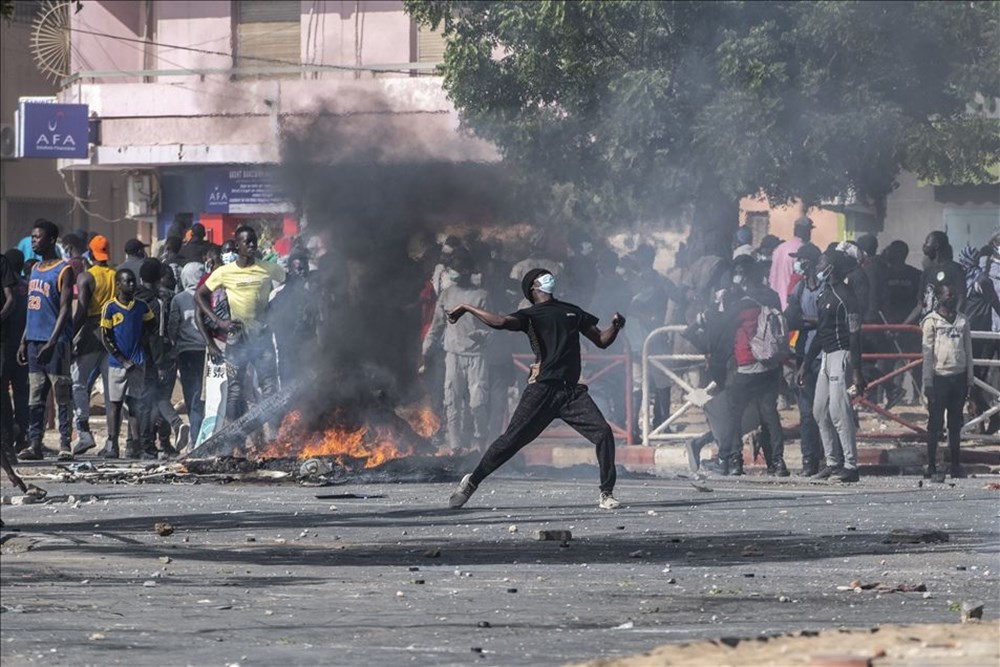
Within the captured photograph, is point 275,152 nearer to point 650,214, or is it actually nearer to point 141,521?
point 650,214

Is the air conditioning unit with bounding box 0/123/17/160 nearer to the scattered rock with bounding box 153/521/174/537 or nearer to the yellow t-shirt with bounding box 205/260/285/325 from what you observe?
the yellow t-shirt with bounding box 205/260/285/325

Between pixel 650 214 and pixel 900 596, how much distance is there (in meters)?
14.7

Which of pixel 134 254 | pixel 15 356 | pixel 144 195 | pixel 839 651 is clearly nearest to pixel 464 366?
pixel 134 254

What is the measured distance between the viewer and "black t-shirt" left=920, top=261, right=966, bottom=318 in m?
17.9

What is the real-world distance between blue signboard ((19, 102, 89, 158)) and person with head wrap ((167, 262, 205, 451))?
1478 centimetres

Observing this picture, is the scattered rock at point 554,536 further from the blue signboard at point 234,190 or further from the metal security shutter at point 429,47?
the metal security shutter at point 429,47

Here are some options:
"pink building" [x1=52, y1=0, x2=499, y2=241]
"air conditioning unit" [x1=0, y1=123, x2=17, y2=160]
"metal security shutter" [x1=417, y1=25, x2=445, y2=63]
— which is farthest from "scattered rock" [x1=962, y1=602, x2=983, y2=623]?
"air conditioning unit" [x1=0, y1=123, x2=17, y2=160]

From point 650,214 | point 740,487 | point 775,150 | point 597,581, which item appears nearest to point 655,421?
point 740,487

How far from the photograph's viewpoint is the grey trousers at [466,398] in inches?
687

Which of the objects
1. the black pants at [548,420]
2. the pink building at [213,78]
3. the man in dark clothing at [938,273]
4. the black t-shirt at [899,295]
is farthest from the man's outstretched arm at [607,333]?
the pink building at [213,78]

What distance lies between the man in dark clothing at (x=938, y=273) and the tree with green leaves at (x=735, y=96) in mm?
2898

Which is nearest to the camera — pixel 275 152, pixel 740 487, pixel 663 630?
pixel 663 630

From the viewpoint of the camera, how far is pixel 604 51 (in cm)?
2284

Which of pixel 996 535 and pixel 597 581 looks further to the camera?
pixel 996 535
